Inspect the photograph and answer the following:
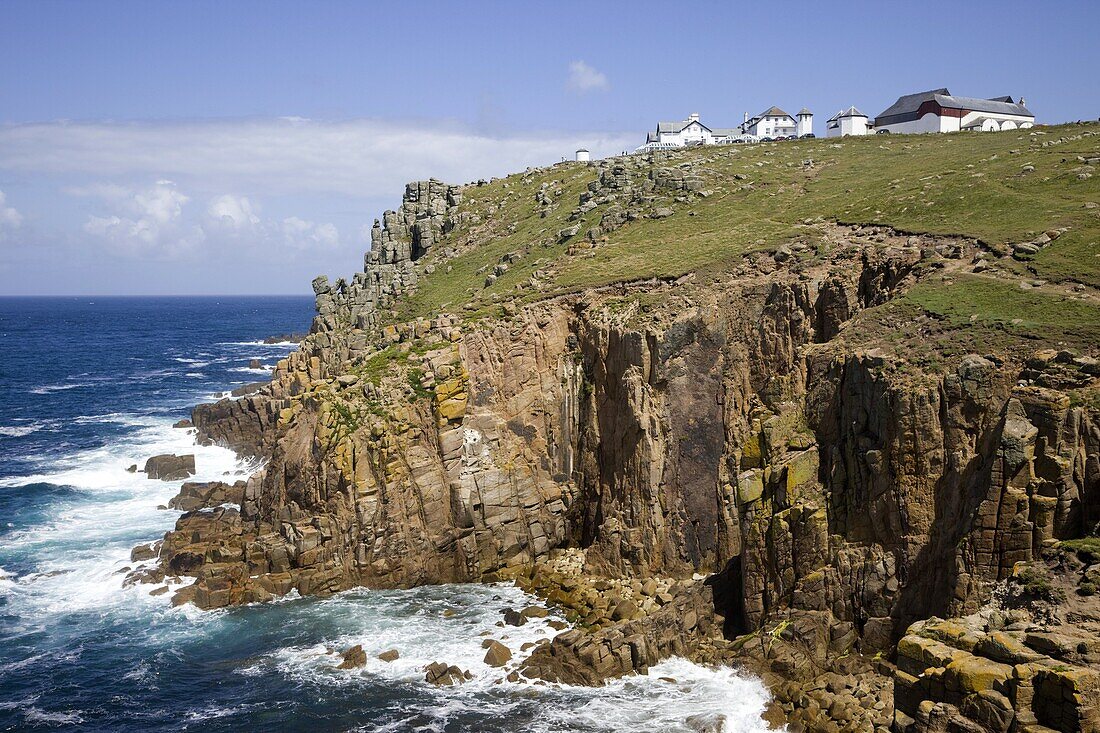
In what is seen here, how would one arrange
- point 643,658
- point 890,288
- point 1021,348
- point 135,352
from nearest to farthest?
point 1021,348 < point 643,658 < point 890,288 < point 135,352

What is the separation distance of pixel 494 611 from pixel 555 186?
50845mm

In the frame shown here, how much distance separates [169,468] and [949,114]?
76583mm

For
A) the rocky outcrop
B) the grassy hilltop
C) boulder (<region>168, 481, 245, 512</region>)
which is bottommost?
boulder (<region>168, 481, 245, 512</region>)

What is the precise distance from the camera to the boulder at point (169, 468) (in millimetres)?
64875

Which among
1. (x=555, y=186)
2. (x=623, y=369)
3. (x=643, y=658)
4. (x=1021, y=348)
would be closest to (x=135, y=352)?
(x=555, y=186)

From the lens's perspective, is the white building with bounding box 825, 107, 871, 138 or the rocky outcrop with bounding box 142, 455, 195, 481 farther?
the white building with bounding box 825, 107, 871, 138

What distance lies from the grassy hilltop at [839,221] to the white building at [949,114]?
852 centimetres

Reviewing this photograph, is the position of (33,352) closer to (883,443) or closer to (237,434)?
(237,434)

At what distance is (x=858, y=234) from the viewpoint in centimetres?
4825

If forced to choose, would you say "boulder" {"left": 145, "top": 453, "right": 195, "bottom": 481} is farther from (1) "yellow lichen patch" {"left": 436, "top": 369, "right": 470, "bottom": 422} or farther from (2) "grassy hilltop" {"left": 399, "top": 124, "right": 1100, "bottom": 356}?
(1) "yellow lichen patch" {"left": 436, "top": 369, "right": 470, "bottom": 422}

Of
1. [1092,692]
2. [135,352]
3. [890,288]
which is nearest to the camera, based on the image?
[1092,692]

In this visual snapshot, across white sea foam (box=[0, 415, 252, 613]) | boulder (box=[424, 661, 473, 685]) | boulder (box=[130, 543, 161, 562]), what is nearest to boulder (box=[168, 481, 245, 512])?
white sea foam (box=[0, 415, 252, 613])

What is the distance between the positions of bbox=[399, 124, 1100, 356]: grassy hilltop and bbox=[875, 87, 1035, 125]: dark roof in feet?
33.0

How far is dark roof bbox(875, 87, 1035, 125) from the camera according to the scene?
3435 inches
